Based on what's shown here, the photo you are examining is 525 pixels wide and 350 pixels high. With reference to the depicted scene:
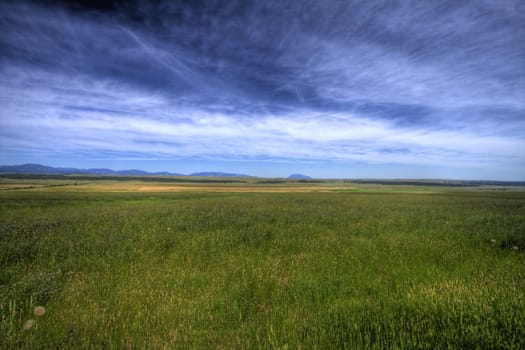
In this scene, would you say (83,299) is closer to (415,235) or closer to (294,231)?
(294,231)

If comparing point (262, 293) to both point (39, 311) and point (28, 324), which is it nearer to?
point (28, 324)

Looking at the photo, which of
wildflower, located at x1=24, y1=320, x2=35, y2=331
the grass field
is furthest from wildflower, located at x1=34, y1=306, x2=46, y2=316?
wildflower, located at x1=24, y1=320, x2=35, y2=331

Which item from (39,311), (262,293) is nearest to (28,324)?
(39,311)

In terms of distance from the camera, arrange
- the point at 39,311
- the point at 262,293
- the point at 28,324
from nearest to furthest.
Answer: the point at 28,324, the point at 39,311, the point at 262,293

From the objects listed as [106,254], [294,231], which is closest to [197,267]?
[106,254]

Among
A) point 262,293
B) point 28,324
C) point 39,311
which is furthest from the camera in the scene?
point 262,293

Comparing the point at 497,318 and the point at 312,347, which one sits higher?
the point at 497,318

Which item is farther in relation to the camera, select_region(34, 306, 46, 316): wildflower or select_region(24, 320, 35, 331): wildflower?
select_region(34, 306, 46, 316): wildflower

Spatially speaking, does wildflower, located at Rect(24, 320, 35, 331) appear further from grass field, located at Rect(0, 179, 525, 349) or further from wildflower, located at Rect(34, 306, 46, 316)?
wildflower, located at Rect(34, 306, 46, 316)

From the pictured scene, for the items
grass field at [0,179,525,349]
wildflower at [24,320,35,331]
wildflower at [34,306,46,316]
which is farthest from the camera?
wildflower at [34,306,46,316]

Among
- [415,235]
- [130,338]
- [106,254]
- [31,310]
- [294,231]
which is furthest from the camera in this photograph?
[294,231]

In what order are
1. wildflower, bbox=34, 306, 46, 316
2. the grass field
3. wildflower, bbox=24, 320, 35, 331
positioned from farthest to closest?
wildflower, bbox=34, 306, 46, 316
wildflower, bbox=24, 320, 35, 331
the grass field

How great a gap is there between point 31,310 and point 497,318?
8765 mm

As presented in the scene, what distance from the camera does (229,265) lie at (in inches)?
287
